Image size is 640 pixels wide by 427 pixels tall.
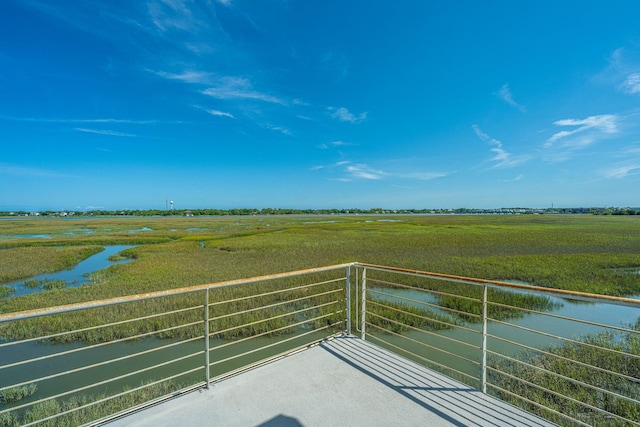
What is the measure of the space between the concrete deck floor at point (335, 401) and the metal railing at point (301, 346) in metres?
0.19

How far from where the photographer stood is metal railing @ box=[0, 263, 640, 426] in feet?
10.8

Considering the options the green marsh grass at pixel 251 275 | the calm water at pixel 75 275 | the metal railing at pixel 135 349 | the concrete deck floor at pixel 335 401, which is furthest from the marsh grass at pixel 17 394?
the calm water at pixel 75 275

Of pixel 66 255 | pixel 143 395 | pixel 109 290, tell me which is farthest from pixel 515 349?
pixel 66 255

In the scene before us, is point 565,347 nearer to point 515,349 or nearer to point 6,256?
point 515,349

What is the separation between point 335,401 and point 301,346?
1194mm

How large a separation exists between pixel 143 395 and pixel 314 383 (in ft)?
10.0

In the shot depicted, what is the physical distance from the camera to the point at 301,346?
4.09m

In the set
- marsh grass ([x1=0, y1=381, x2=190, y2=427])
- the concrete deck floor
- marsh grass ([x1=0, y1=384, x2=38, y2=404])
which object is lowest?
marsh grass ([x1=0, y1=384, x2=38, y2=404])

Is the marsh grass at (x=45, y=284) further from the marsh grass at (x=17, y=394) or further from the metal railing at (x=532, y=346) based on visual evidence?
the metal railing at (x=532, y=346)

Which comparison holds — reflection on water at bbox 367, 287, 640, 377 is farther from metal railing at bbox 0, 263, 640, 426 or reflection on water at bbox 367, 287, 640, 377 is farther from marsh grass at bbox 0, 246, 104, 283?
marsh grass at bbox 0, 246, 104, 283

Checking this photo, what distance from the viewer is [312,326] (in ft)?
26.6

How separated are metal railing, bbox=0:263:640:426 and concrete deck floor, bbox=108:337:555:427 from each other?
191mm

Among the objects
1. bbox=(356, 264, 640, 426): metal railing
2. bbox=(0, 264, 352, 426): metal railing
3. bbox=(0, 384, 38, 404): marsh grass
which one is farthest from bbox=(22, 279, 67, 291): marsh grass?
bbox=(356, 264, 640, 426): metal railing

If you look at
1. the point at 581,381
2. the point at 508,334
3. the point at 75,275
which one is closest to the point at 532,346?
the point at 508,334
